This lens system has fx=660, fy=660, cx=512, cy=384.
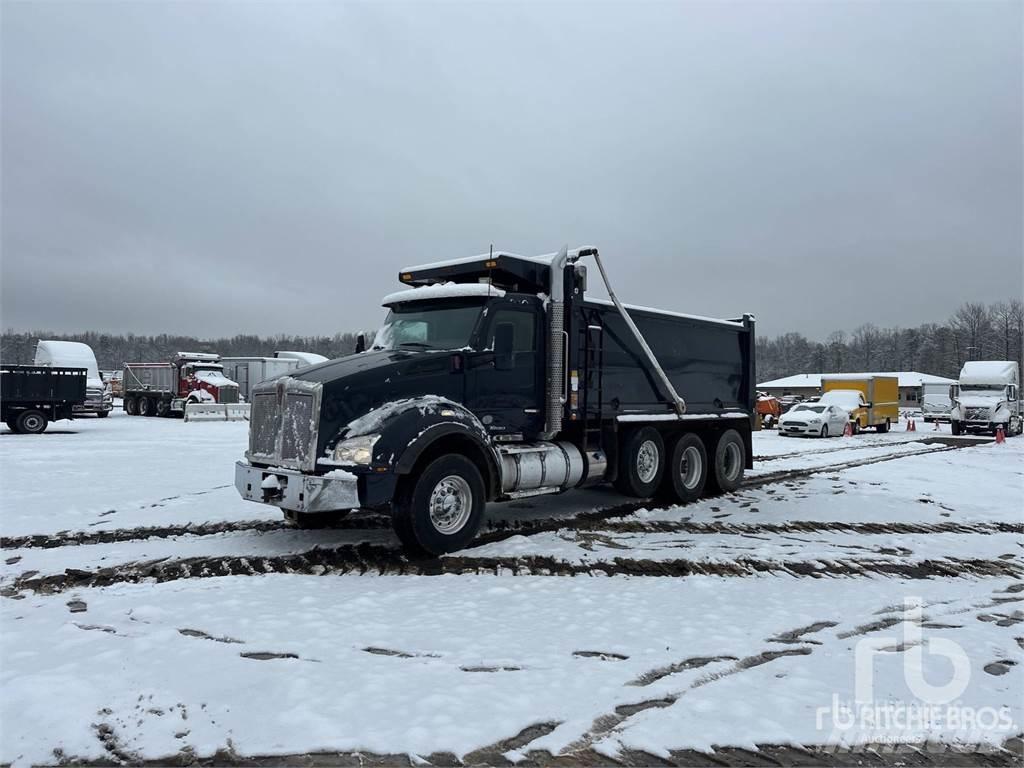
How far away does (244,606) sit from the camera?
525 cm

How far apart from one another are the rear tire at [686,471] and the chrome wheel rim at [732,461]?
0.65 meters

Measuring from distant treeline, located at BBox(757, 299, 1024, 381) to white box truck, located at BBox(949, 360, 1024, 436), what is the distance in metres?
50.1

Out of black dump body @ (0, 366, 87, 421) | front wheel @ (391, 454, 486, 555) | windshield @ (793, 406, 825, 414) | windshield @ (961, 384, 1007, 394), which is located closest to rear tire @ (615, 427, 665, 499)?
front wheel @ (391, 454, 486, 555)

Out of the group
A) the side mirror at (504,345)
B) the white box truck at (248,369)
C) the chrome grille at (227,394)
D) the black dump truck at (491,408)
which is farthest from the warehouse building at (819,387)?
the side mirror at (504,345)

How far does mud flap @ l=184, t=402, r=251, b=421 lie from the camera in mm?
29188

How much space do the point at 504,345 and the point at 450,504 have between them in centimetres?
206

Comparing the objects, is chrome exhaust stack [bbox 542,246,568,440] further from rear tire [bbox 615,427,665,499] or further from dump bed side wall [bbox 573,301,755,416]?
rear tire [bbox 615,427,665,499]

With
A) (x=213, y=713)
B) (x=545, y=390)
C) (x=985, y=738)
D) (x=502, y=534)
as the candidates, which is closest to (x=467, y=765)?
(x=213, y=713)

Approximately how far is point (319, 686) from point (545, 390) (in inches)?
204

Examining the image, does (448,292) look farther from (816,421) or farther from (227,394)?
(227,394)

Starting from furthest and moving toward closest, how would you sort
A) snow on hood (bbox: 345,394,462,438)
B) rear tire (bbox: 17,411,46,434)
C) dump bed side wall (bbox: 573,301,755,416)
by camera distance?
rear tire (bbox: 17,411,46,434) → dump bed side wall (bbox: 573,301,755,416) → snow on hood (bbox: 345,394,462,438)

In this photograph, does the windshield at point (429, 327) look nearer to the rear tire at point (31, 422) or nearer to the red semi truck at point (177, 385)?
the rear tire at point (31, 422)

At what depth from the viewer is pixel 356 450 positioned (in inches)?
254

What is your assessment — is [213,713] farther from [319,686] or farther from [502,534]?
[502,534]
